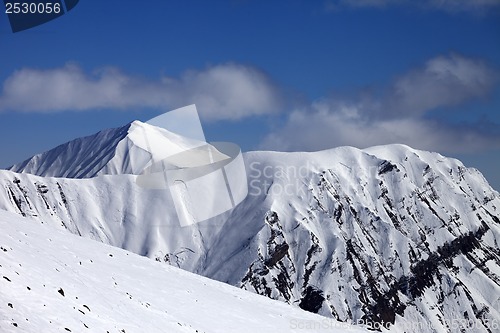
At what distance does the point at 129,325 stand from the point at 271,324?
17.1 meters

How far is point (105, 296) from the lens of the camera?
31.0 meters

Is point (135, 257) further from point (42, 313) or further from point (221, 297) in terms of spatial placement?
point (42, 313)

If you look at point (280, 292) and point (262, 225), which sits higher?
point (262, 225)

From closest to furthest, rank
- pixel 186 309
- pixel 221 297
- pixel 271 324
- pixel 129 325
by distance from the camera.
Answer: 1. pixel 129 325
2. pixel 186 309
3. pixel 271 324
4. pixel 221 297

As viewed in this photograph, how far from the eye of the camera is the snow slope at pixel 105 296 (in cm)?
2342

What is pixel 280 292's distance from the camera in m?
189

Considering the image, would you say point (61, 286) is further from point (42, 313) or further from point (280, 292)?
point (280, 292)

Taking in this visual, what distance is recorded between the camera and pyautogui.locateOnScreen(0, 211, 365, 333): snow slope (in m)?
23.4

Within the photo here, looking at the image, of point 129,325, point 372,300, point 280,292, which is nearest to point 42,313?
point 129,325

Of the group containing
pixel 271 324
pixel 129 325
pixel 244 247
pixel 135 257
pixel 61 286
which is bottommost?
pixel 244 247

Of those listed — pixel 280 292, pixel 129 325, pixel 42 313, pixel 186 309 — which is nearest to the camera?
pixel 42 313

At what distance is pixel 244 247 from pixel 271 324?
504 feet

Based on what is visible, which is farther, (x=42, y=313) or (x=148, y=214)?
(x=148, y=214)

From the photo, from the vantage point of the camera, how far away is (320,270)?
7667 inches
